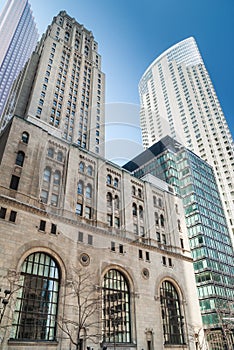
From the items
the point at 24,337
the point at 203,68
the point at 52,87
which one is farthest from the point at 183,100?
the point at 24,337

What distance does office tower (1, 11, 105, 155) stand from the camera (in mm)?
56844

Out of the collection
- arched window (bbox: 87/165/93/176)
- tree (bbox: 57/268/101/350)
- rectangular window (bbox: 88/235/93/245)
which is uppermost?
arched window (bbox: 87/165/93/176)

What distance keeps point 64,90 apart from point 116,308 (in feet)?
171

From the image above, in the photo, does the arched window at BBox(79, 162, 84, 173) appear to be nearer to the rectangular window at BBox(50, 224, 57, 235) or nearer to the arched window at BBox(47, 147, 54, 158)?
the arched window at BBox(47, 147, 54, 158)

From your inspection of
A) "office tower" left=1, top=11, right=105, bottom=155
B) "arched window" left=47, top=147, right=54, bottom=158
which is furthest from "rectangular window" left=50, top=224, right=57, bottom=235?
"office tower" left=1, top=11, right=105, bottom=155

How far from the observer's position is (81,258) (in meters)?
33.4

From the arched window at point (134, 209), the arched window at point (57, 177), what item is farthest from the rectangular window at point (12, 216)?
the arched window at point (134, 209)

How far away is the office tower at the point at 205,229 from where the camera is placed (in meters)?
56.0

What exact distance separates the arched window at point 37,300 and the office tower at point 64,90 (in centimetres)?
3126

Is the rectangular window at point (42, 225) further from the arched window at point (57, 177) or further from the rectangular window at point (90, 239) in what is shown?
the rectangular window at point (90, 239)

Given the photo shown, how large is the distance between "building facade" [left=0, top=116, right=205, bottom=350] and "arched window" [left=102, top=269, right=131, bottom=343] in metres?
0.13

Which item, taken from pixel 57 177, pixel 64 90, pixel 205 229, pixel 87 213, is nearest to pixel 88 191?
pixel 87 213

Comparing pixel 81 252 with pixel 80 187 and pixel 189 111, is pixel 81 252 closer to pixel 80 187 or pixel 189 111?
Answer: pixel 80 187

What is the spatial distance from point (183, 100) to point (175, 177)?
65742 millimetres
